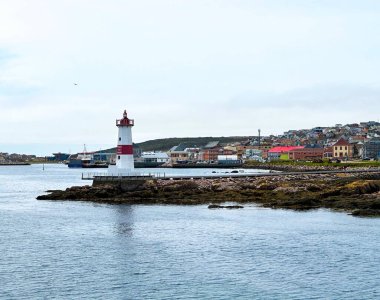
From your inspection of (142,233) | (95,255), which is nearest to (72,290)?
(95,255)

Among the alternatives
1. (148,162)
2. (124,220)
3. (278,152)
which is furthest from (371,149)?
(124,220)

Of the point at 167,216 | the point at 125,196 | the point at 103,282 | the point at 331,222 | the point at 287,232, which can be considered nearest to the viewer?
the point at 103,282

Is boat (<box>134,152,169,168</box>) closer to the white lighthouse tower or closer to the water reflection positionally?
the white lighthouse tower

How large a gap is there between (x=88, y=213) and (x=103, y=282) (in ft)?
73.4

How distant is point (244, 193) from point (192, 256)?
2679 cm

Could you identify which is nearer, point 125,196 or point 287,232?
point 287,232

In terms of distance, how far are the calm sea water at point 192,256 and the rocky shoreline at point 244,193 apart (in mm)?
4186

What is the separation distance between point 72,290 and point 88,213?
23491 mm

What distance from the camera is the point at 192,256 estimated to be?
99.7ft

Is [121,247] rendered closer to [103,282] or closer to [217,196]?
[103,282]

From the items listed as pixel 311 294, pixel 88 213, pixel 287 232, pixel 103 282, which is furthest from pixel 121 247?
pixel 88 213

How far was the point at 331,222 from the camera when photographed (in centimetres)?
4016

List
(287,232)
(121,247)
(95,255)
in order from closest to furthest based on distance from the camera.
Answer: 1. (95,255)
2. (121,247)
3. (287,232)

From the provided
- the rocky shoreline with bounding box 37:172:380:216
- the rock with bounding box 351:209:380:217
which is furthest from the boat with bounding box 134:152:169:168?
the rock with bounding box 351:209:380:217
